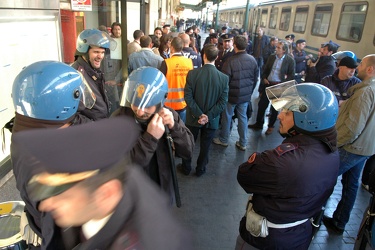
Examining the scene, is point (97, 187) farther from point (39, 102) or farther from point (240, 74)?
point (240, 74)

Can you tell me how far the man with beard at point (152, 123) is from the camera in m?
1.73

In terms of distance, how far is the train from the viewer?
7.20 metres

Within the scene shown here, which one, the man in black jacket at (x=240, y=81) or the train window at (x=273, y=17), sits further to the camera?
the train window at (x=273, y=17)

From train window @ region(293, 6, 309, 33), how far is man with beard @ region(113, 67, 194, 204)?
33.9 ft

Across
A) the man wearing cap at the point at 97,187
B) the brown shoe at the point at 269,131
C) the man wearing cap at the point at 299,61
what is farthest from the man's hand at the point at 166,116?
the man wearing cap at the point at 299,61

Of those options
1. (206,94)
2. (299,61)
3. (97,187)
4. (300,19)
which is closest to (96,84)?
(206,94)

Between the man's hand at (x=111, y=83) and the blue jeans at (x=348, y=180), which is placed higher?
the man's hand at (x=111, y=83)

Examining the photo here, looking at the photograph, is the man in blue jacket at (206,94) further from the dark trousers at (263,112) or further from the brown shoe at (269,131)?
the brown shoe at (269,131)

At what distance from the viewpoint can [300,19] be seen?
10.9 m

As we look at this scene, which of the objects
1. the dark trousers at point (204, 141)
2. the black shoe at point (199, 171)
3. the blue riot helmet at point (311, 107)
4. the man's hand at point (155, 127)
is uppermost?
the blue riot helmet at point (311, 107)

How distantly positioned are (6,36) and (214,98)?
8.99 feet

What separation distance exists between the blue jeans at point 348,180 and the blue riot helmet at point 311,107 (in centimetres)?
162

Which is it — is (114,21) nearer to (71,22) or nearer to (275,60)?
(71,22)

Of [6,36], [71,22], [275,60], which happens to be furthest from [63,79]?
[275,60]
